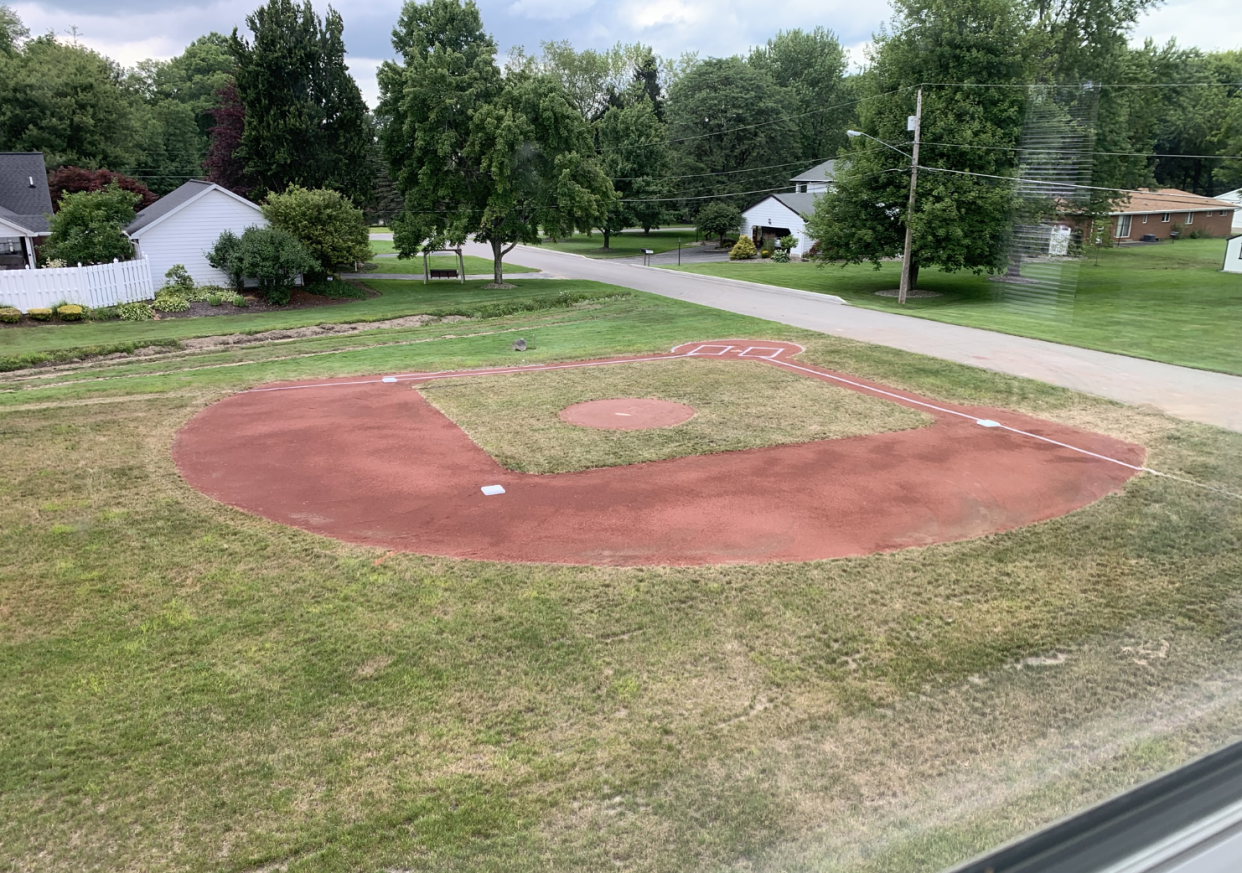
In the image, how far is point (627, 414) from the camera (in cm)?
1536

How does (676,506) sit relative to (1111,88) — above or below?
below

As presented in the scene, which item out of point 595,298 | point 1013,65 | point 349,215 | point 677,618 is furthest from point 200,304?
point 1013,65

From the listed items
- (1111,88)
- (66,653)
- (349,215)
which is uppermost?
(1111,88)

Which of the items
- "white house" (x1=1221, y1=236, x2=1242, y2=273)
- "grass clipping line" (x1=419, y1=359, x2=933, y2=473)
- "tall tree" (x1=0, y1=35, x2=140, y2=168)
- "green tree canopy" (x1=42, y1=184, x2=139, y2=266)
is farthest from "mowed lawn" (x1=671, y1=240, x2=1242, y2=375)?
"tall tree" (x1=0, y1=35, x2=140, y2=168)

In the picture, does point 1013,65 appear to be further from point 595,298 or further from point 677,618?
point 677,618

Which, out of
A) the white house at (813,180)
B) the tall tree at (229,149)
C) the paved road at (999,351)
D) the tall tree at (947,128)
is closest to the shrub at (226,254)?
the tall tree at (229,149)

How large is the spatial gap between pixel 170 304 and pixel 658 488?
78.7 feet

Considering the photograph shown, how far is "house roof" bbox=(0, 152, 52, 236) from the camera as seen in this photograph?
110 ft

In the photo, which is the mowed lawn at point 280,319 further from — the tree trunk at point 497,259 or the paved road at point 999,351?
the paved road at point 999,351

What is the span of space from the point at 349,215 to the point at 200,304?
22.3ft

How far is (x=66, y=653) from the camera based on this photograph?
22.9 feet

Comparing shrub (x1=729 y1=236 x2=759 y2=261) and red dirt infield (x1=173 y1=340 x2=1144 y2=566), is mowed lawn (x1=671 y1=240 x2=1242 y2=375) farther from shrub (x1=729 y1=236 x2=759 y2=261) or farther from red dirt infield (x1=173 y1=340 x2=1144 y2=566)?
shrub (x1=729 y1=236 x2=759 y2=261)

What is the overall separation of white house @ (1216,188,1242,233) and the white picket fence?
37.6 metres

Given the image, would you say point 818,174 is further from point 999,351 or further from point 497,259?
point 999,351
